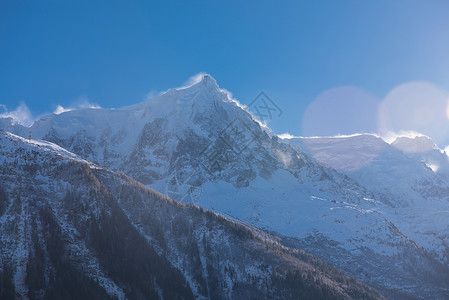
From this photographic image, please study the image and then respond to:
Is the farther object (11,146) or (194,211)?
(194,211)

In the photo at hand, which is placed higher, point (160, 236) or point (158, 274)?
point (160, 236)

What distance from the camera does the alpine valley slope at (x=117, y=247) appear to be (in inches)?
5138

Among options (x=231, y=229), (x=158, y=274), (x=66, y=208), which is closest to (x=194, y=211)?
(x=231, y=229)

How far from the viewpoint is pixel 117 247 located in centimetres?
15338

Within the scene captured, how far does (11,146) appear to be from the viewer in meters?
163

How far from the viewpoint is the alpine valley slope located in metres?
130

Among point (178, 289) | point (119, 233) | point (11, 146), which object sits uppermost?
point (11, 146)

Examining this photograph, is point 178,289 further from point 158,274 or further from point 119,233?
point 119,233

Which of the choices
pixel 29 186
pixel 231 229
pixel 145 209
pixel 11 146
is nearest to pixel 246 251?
pixel 231 229

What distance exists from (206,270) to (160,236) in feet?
78.7

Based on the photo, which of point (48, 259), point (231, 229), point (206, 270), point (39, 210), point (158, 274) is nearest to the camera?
point (48, 259)

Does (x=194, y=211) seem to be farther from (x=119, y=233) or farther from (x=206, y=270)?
(x=119, y=233)

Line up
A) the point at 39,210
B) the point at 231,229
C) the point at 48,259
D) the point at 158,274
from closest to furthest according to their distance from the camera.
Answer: the point at 48,259 → the point at 39,210 → the point at 158,274 → the point at 231,229

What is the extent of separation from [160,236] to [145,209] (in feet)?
45.3
